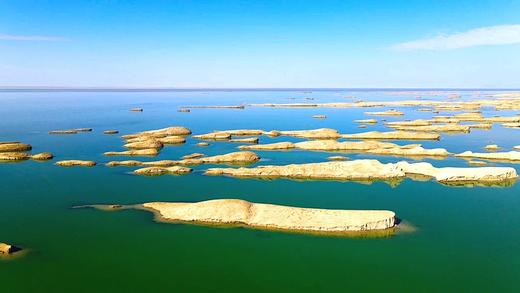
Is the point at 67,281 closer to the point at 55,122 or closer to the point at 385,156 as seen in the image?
the point at 385,156

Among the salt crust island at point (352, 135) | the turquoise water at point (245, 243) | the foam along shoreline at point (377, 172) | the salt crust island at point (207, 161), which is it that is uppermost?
the salt crust island at point (352, 135)

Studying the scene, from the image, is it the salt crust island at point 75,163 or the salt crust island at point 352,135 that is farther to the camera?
the salt crust island at point 352,135

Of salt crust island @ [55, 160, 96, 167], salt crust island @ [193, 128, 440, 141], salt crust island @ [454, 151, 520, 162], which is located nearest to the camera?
salt crust island @ [55, 160, 96, 167]

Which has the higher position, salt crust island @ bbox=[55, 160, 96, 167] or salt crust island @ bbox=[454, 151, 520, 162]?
salt crust island @ bbox=[55, 160, 96, 167]

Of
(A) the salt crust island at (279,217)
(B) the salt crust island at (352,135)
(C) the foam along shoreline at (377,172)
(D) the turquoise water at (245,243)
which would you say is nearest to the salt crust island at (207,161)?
(C) the foam along shoreline at (377,172)

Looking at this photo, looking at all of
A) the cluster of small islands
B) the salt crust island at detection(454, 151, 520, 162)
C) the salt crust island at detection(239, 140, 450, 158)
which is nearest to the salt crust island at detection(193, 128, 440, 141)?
the cluster of small islands

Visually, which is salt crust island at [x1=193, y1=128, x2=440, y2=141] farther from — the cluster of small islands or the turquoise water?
the turquoise water

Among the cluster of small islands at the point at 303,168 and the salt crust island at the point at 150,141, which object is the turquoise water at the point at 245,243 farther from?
the salt crust island at the point at 150,141

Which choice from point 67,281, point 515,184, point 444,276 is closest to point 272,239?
point 444,276
